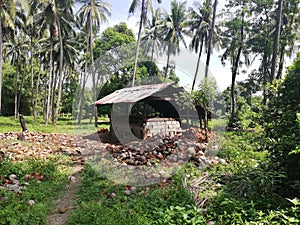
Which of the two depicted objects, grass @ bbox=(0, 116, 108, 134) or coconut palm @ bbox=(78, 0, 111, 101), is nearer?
grass @ bbox=(0, 116, 108, 134)

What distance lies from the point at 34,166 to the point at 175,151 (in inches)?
152

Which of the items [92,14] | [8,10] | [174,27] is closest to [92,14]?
[92,14]

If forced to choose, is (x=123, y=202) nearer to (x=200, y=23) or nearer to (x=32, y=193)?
(x=32, y=193)

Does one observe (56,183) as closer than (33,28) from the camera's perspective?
Yes

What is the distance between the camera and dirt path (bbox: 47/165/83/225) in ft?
12.9

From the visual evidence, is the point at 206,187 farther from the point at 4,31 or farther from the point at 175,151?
the point at 4,31

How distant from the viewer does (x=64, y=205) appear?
14.7ft

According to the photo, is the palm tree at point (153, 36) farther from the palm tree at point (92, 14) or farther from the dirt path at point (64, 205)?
the dirt path at point (64, 205)

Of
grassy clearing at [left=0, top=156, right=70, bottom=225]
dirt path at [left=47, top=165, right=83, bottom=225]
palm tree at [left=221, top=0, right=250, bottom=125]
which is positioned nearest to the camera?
grassy clearing at [left=0, top=156, right=70, bottom=225]

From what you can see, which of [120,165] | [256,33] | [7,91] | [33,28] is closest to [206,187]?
[120,165]

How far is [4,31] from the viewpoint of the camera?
18.7 m

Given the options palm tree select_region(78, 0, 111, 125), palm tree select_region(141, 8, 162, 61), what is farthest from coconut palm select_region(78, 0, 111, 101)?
palm tree select_region(141, 8, 162, 61)

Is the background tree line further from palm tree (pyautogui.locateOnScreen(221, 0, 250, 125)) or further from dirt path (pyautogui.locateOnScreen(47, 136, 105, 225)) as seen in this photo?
dirt path (pyautogui.locateOnScreen(47, 136, 105, 225))

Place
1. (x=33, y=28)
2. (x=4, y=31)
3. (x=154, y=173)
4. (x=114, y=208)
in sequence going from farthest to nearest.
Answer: (x=33, y=28) < (x=4, y=31) < (x=154, y=173) < (x=114, y=208)
